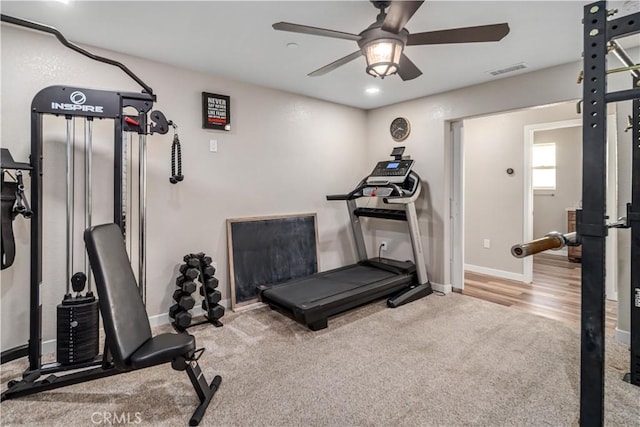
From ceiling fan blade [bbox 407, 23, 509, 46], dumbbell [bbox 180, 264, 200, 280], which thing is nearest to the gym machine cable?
dumbbell [bbox 180, 264, 200, 280]

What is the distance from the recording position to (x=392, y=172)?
3.92 meters

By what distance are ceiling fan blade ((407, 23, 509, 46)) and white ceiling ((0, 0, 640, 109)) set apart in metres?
0.26

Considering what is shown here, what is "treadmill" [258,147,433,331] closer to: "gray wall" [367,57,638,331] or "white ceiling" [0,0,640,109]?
"gray wall" [367,57,638,331]

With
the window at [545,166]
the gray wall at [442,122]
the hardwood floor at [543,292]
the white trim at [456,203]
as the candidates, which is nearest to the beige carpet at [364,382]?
the hardwood floor at [543,292]

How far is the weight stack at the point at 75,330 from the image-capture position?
2170mm

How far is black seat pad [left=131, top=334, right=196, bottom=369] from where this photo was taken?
161cm

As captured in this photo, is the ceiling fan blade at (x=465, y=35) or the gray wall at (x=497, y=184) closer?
the ceiling fan blade at (x=465, y=35)

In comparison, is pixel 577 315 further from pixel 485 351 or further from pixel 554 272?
pixel 554 272

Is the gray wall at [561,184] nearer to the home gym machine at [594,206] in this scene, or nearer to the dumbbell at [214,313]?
the home gym machine at [594,206]

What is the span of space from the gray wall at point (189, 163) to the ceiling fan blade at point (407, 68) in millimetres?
1824

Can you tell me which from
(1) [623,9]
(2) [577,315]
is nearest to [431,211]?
(2) [577,315]

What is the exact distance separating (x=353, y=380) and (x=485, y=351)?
1.11m

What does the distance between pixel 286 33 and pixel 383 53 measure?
891 mm

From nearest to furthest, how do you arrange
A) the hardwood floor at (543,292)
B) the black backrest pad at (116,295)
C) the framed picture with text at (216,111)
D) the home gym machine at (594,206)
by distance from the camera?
the home gym machine at (594,206)
the black backrest pad at (116,295)
the framed picture with text at (216,111)
the hardwood floor at (543,292)
